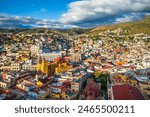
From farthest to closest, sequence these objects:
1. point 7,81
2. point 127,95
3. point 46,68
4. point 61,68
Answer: point 61,68 → point 46,68 → point 7,81 → point 127,95

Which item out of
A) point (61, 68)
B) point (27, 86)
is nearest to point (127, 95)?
point (27, 86)

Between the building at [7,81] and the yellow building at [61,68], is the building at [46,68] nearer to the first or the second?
the yellow building at [61,68]

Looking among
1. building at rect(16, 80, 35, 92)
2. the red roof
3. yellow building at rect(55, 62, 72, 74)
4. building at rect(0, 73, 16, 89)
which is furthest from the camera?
yellow building at rect(55, 62, 72, 74)

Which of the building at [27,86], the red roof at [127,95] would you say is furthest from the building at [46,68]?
the red roof at [127,95]

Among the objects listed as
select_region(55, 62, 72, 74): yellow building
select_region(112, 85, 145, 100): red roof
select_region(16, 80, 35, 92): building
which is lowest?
select_region(55, 62, 72, 74): yellow building

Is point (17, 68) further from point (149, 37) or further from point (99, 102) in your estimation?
point (149, 37)

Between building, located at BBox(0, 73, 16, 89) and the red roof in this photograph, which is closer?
the red roof

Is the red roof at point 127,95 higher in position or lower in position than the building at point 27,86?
higher

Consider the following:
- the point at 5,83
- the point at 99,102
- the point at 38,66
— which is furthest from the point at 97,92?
the point at 38,66

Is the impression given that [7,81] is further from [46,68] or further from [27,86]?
[46,68]

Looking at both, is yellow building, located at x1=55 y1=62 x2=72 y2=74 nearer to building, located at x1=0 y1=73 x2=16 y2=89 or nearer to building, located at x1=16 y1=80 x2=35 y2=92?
building, located at x1=0 y1=73 x2=16 y2=89

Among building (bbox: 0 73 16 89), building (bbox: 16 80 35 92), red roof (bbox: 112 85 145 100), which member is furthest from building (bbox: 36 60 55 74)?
red roof (bbox: 112 85 145 100)

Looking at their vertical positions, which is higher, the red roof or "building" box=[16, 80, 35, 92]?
the red roof

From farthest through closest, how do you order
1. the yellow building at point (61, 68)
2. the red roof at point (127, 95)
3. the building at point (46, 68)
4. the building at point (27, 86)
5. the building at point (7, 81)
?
the yellow building at point (61, 68) → the building at point (46, 68) → the building at point (7, 81) → the building at point (27, 86) → the red roof at point (127, 95)
